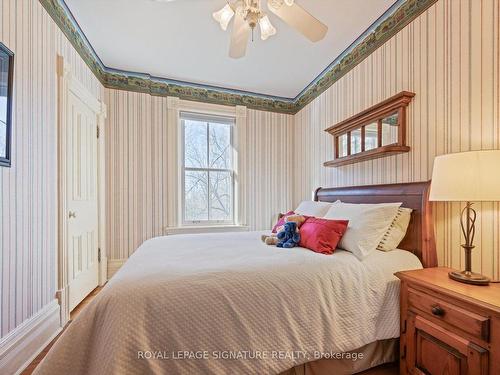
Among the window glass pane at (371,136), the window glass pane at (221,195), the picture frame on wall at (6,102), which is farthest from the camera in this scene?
the window glass pane at (221,195)

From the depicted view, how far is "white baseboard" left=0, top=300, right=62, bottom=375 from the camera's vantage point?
1.41 m

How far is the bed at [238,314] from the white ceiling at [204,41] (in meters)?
1.76

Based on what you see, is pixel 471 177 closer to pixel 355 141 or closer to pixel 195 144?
pixel 355 141

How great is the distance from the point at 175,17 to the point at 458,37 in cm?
217

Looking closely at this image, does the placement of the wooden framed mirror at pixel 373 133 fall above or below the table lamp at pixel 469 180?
above

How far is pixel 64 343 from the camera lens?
0.99 meters

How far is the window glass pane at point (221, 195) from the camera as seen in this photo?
138 inches

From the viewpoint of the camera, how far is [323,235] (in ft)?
5.51

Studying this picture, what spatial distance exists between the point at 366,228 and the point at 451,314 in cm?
63

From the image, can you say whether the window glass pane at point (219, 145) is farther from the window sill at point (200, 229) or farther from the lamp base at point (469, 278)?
the lamp base at point (469, 278)

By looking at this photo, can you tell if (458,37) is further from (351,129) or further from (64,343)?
(64,343)

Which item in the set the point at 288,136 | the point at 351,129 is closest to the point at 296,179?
the point at 288,136

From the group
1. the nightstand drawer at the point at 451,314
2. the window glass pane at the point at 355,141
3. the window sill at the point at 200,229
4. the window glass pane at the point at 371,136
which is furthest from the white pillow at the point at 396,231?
the window sill at the point at 200,229

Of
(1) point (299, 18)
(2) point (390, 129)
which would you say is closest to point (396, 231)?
(2) point (390, 129)
